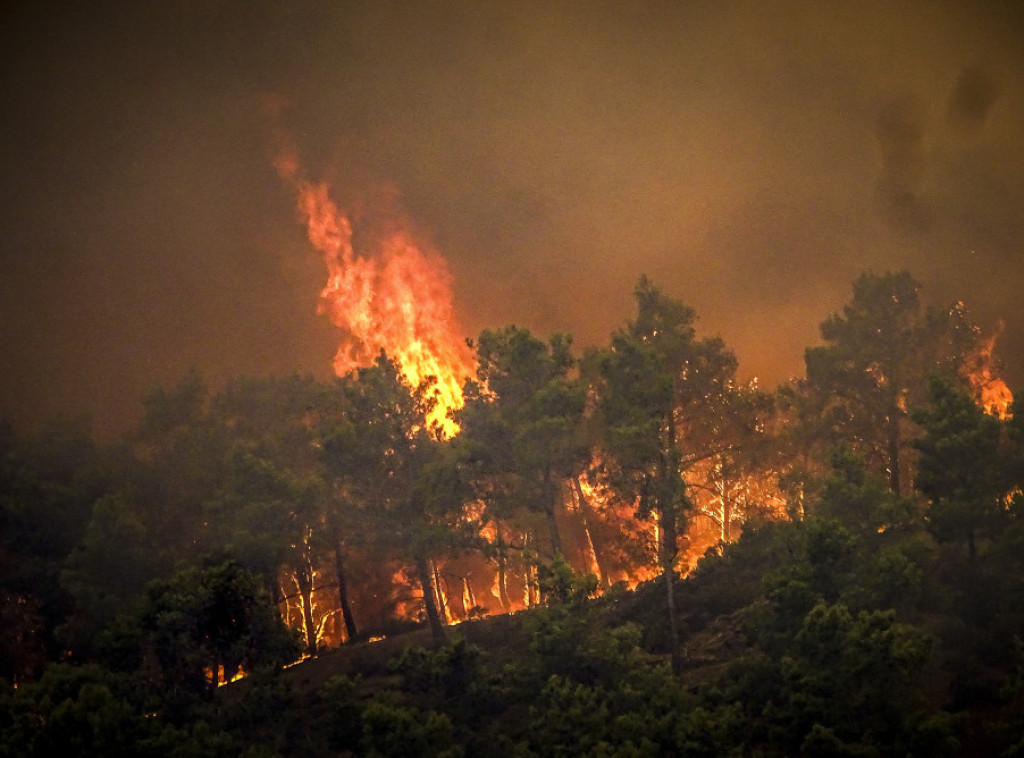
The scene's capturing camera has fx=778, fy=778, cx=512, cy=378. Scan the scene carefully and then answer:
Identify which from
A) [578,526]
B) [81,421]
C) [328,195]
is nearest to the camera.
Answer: [81,421]

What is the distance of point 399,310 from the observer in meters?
68.9

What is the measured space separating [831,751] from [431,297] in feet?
191

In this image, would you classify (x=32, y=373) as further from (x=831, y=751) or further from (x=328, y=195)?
(x=831, y=751)

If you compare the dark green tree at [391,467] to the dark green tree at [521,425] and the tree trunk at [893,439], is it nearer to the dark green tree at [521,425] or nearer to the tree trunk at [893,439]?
the dark green tree at [521,425]

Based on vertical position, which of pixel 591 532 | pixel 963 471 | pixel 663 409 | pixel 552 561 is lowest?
pixel 552 561

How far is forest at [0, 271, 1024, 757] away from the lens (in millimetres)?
19516

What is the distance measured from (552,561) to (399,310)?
45335 millimetres

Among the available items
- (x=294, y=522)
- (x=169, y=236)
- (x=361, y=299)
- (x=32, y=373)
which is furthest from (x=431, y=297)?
(x=169, y=236)

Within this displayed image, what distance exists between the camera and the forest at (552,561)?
19516 mm

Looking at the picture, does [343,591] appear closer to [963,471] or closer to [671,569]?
[671,569]

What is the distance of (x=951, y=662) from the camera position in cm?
2245

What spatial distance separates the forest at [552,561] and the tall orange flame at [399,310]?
18324 millimetres

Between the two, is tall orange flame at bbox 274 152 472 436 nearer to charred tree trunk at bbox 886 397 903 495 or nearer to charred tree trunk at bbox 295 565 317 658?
charred tree trunk at bbox 295 565 317 658

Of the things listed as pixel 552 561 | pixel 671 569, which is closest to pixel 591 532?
pixel 671 569
